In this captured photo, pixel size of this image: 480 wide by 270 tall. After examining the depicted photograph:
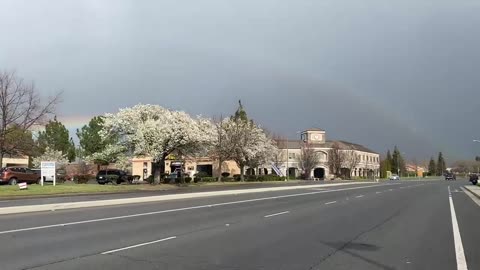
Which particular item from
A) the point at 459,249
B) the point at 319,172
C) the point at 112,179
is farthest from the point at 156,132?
the point at 319,172

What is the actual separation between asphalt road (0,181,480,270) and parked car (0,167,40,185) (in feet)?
82.7

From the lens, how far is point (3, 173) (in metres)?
42.0

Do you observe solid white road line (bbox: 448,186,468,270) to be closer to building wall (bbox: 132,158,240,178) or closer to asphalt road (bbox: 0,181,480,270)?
asphalt road (bbox: 0,181,480,270)

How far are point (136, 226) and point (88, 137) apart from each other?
90.4 metres

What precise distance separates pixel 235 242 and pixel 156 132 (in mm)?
39415

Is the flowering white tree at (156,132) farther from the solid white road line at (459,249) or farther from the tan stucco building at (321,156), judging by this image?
the tan stucco building at (321,156)

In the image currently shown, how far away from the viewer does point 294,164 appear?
454 feet

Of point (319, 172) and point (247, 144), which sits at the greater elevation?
point (247, 144)

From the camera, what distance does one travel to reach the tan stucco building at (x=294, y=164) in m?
95.6

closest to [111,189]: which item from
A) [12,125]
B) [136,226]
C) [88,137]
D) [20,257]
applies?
[12,125]

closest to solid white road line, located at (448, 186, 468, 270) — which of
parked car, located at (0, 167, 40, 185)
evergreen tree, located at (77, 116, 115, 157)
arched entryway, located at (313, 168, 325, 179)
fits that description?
parked car, located at (0, 167, 40, 185)

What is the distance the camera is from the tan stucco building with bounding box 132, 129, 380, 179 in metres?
95.6

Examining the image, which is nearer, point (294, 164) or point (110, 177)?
point (110, 177)

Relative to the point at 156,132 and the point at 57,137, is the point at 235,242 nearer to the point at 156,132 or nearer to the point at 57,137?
the point at 156,132
